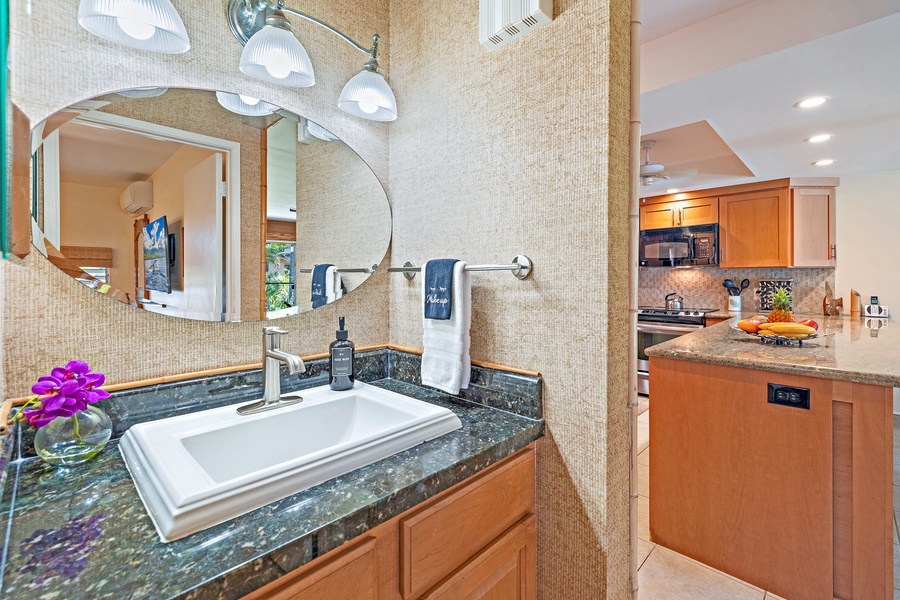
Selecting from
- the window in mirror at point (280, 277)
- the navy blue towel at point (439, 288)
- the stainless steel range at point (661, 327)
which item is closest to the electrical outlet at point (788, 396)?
the navy blue towel at point (439, 288)

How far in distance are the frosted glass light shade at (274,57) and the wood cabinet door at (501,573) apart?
139 cm

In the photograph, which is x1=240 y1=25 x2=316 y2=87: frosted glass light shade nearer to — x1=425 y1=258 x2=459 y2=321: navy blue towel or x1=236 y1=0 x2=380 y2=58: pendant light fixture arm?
x1=236 y1=0 x2=380 y2=58: pendant light fixture arm

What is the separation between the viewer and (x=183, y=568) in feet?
1.81

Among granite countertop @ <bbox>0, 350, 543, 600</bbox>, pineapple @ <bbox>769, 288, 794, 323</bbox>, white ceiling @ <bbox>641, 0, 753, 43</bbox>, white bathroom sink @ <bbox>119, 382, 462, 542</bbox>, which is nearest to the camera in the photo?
granite countertop @ <bbox>0, 350, 543, 600</bbox>

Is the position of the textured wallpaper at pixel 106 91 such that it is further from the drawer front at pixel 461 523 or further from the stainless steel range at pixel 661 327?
the stainless steel range at pixel 661 327

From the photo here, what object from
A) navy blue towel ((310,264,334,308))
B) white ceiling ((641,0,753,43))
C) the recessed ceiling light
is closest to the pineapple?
the recessed ceiling light

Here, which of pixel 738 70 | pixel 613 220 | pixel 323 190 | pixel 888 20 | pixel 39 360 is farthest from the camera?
pixel 738 70

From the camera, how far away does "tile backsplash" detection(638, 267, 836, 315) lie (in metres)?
4.29

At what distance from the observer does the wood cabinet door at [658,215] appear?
15.9 ft

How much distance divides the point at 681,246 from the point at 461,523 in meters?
4.63

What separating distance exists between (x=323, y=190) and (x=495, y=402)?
92 cm

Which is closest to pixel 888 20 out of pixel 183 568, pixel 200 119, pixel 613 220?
pixel 613 220

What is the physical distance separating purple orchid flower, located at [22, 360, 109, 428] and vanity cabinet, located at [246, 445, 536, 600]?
55 centimetres

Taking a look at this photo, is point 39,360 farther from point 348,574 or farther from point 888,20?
point 888,20
